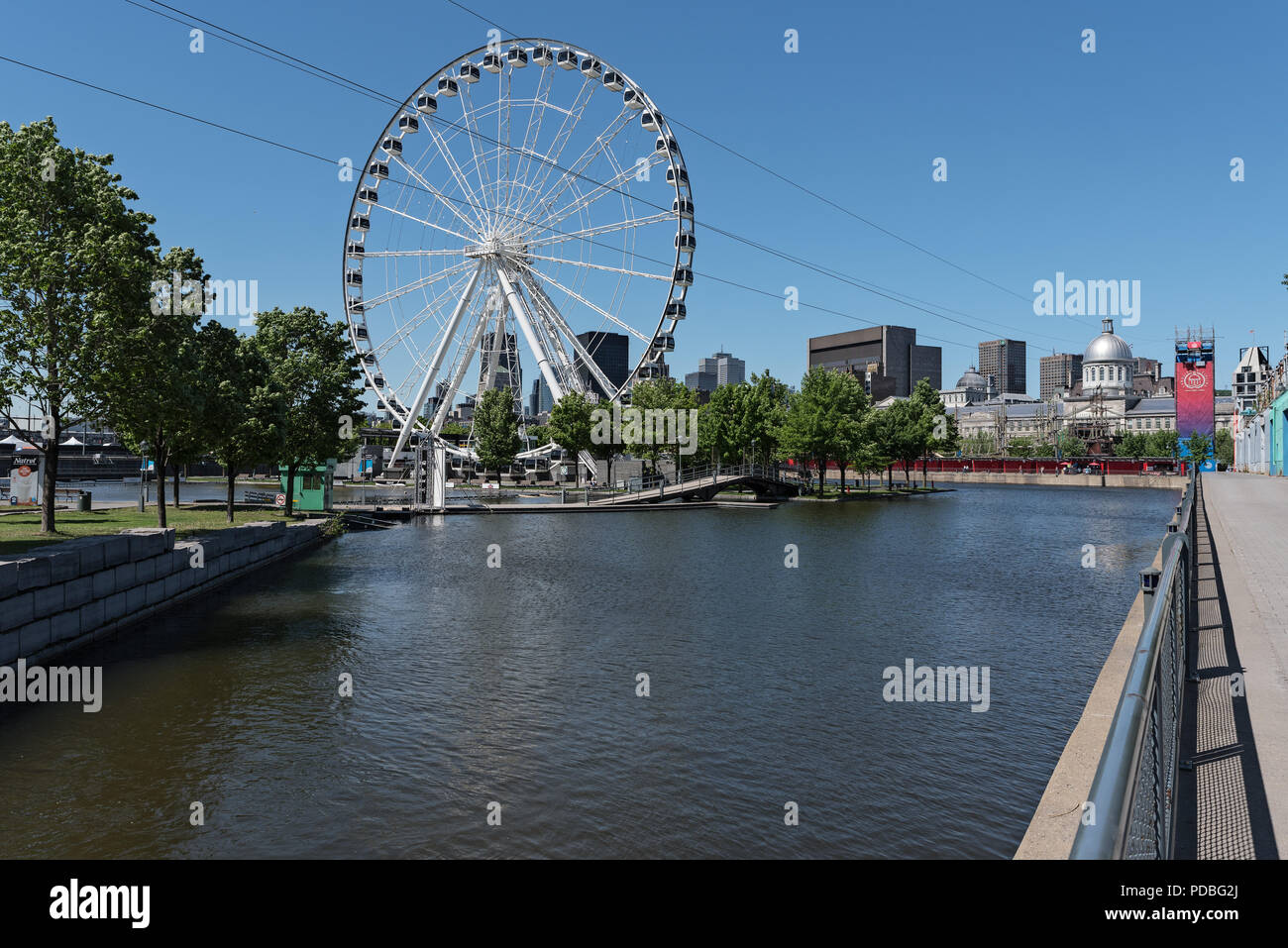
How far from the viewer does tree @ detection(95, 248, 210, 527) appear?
2370cm

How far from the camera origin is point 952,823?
9008 millimetres

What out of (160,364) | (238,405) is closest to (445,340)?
(238,405)

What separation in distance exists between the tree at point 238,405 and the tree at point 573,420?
1159 inches

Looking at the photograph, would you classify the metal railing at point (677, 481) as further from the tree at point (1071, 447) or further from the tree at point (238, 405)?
the tree at point (1071, 447)

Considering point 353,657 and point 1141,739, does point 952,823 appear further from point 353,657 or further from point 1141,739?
point 353,657

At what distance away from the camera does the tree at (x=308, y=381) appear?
44094mm

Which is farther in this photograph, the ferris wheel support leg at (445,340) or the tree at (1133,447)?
the tree at (1133,447)

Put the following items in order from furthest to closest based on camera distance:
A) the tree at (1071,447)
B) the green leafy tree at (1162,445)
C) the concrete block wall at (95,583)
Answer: the tree at (1071,447)
the green leafy tree at (1162,445)
the concrete block wall at (95,583)

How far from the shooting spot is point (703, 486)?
66812 millimetres

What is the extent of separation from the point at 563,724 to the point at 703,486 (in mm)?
54731

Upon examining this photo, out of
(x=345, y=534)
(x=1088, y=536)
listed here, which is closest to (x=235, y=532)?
(x=345, y=534)

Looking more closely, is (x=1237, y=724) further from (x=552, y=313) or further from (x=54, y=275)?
(x=552, y=313)

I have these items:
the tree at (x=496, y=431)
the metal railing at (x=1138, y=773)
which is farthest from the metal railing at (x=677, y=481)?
the metal railing at (x=1138, y=773)
